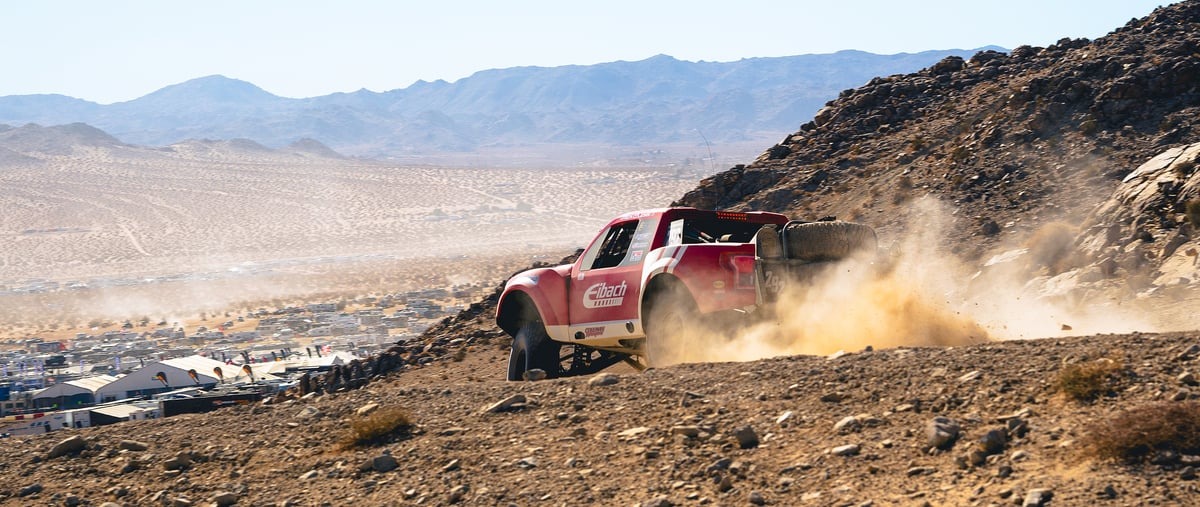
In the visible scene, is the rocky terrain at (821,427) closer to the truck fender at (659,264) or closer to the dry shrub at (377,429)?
the dry shrub at (377,429)

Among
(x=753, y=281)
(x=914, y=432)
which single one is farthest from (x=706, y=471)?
(x=753, y=281)

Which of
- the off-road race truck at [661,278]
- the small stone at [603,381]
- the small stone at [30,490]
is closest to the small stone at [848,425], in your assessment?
the small stone at [603,381]

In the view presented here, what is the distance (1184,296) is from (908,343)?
4.69 meters

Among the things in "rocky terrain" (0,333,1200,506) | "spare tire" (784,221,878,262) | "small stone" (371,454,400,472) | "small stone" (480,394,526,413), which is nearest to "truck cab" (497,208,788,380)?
"spare tire" (784,221,878,262)

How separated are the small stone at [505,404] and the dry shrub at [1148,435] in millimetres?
4642

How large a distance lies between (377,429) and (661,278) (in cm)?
377

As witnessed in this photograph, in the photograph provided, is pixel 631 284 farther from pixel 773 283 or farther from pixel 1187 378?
pixel 1187 378

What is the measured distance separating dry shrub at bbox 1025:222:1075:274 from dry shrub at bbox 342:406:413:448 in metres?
11.2

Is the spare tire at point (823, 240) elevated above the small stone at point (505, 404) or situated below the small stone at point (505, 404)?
above

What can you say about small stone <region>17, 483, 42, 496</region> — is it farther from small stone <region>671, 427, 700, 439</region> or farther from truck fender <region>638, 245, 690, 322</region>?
truck fender <region>638, 245, 690, 322</region>

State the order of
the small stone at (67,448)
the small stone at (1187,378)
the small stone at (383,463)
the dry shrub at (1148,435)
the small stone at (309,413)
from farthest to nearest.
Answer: the small stone at (309,413), the small stone at (67,448), the small stone at (383,463), the small stone at (1187,378), the dry shrub at (1148,435)

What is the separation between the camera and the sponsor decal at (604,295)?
1286 centimetres

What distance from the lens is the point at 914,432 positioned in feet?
24.1

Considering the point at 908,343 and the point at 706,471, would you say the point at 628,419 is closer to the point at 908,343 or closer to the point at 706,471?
the point at 706,471
